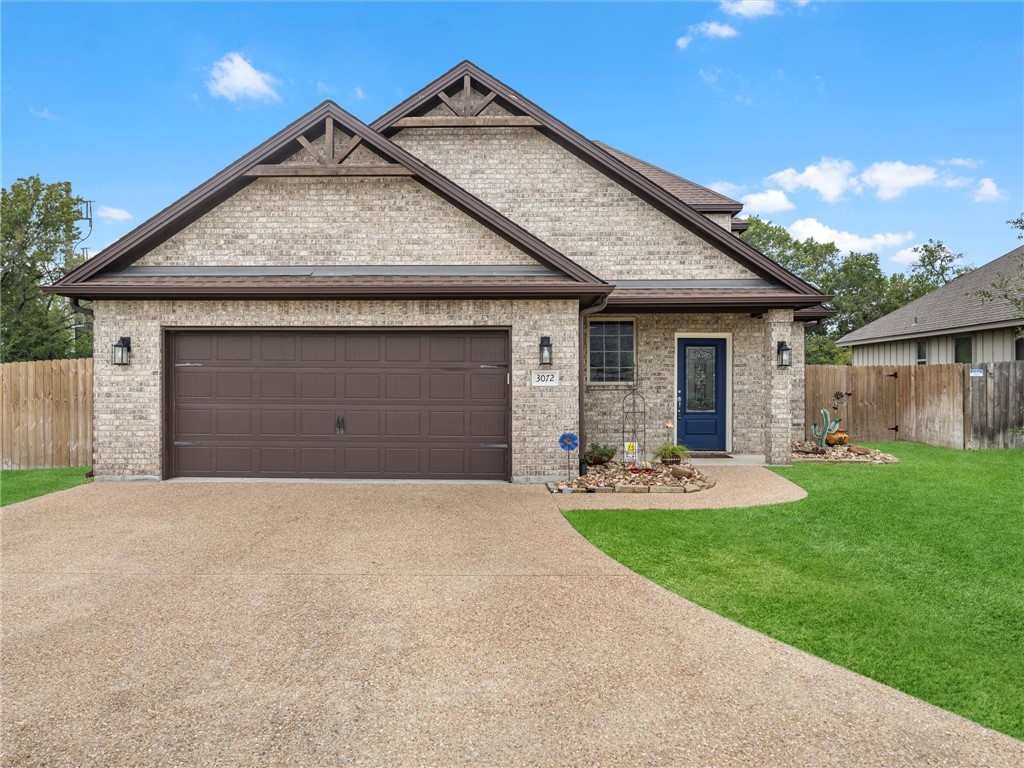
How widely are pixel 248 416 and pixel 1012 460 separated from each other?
1456cm

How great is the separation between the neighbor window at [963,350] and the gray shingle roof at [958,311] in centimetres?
57

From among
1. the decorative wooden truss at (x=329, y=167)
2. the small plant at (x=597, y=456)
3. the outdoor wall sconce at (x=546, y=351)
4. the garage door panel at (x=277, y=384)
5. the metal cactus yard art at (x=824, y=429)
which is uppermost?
the decorative wooden truss at (x=329, y=167)

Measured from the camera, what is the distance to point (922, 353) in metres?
20.0

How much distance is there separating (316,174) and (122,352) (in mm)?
4339

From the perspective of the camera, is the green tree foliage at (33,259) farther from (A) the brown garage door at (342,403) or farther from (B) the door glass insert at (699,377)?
(B) the door glass insert at (699,377)

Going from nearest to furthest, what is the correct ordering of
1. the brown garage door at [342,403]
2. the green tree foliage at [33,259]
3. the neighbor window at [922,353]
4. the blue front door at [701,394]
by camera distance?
the brown garage door at [342,403]
the blue front door at [701,394]
the neighbor window at [922,353]
the green tree foliage at [33,259]

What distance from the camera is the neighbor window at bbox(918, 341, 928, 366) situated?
64.6ft

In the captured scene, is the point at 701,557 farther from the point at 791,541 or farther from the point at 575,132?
the point at 575,132

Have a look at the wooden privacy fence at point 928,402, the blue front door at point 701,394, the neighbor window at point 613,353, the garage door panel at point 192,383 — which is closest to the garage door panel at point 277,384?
the garage door panel at point 192,383

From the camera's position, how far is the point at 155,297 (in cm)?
912

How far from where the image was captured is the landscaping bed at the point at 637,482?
8.40m

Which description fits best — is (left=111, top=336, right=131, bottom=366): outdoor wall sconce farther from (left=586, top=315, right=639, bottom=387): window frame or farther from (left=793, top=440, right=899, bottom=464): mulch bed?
(left=793, top=440, right=899, bottom=464): mulch bed

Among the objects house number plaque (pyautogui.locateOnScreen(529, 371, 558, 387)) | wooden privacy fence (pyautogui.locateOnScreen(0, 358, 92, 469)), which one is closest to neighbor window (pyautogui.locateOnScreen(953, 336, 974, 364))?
house number plaque (pyautogui.locateOnScreen(529, 371, 558, 387))

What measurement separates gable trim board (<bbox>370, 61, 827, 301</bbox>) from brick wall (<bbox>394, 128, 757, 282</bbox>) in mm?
154
